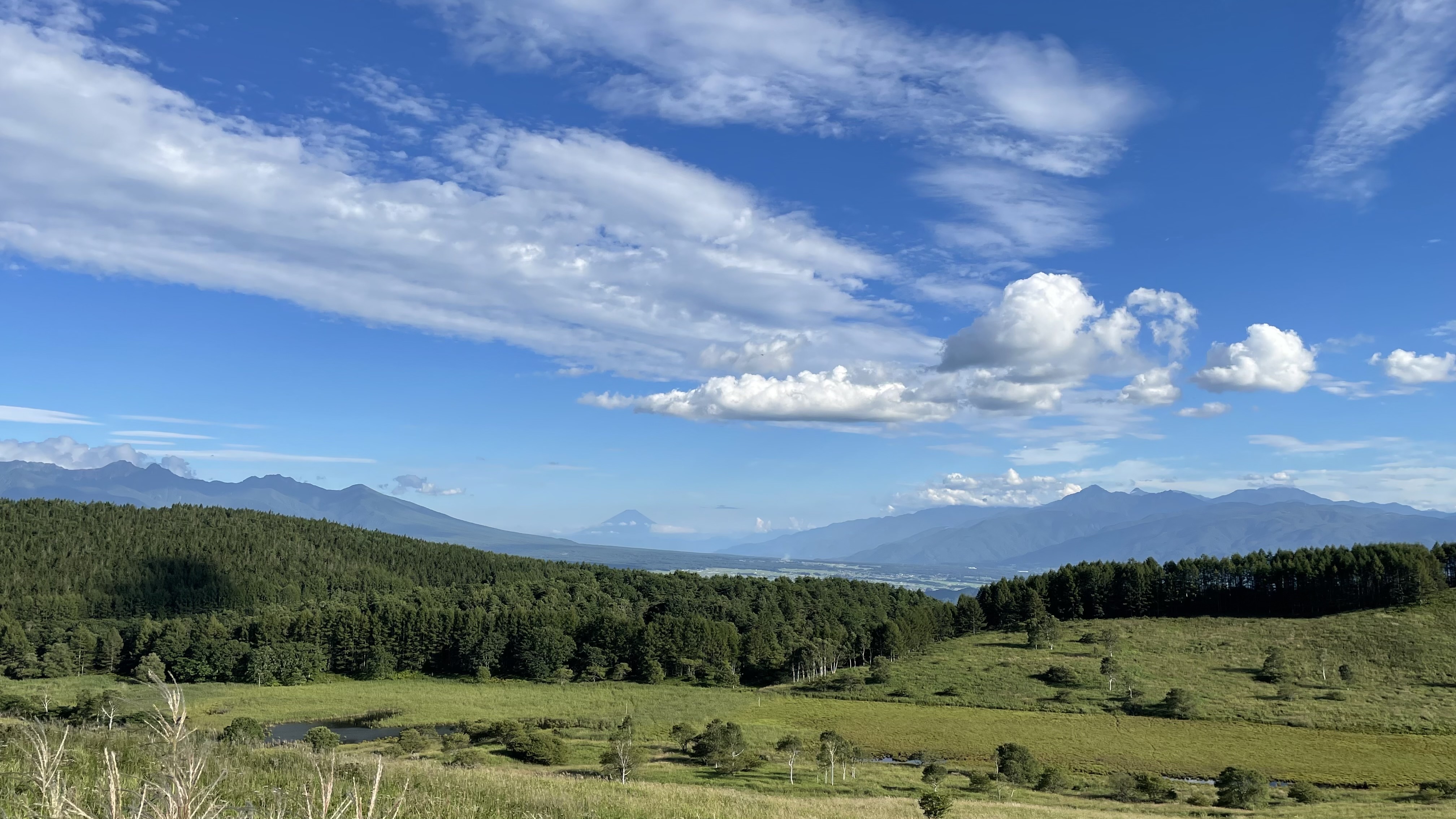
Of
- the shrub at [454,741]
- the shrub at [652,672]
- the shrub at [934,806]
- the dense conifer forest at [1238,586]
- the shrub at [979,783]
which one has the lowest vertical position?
the shrub at [652,672]

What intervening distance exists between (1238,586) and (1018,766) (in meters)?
105

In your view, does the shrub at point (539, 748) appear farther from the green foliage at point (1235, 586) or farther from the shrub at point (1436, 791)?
the green foliage at point (1235, 586)

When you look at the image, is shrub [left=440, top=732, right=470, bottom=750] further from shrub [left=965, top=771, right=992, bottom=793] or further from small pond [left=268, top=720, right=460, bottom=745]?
shrub [left=965, top=771, right=992, bottom=793]

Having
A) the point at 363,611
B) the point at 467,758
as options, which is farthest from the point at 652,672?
the point at 467,758

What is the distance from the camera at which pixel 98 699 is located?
6812cm

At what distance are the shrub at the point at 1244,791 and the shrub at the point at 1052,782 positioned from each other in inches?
388

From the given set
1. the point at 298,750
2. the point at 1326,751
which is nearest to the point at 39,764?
the point at 298,750

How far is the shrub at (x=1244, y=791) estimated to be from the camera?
49.5 meters

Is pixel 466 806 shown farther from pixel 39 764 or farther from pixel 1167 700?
pixel 1167 700

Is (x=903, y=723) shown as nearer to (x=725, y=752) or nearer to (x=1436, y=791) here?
(x=725, y=752)

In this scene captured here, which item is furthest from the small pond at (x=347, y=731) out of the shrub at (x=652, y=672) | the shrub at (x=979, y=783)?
the shrub at (x=979, y=783)

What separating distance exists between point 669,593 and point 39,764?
17311 cm

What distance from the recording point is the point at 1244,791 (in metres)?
49.8

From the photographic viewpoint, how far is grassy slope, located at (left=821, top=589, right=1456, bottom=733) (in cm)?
8150
